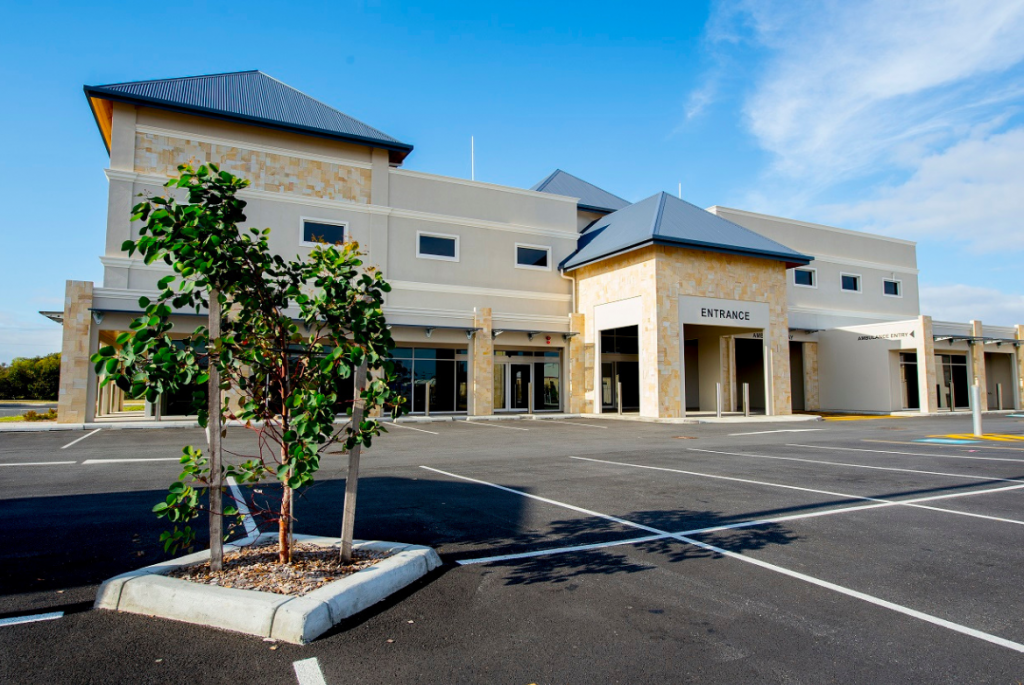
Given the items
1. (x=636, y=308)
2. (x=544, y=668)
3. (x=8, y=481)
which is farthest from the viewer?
(x=636, y=308)

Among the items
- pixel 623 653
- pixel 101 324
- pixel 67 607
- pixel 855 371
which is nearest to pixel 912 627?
pixel 623 653

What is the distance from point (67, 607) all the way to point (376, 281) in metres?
2.90

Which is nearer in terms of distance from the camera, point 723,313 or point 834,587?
point 834,587

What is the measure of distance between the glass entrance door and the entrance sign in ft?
23.7

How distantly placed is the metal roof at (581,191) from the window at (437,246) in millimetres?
8302

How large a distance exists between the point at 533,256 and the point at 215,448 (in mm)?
24164

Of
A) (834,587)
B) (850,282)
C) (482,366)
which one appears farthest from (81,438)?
(850,282)

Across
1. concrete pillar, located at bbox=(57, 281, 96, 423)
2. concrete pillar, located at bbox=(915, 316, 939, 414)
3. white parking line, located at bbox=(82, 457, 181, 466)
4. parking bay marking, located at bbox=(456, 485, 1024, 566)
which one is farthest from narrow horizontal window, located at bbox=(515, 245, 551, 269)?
parking bay marking, located at bbox=(456, 485, 1024, 566)

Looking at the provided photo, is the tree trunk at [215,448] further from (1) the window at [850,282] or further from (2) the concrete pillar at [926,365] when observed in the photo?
(1) the window at [850,282]

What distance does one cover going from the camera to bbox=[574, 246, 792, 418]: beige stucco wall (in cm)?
2270

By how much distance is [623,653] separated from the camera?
10.7 ft

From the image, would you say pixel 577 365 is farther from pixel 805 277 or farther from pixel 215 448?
pixel 215 448

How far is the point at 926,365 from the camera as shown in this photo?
2672cm

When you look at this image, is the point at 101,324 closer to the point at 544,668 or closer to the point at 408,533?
the point at 408,533
